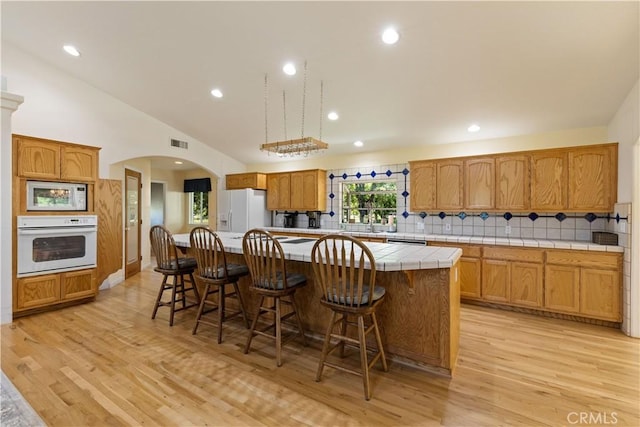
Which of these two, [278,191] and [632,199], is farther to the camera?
[278,191]

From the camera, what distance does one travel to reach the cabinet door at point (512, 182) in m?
3.93

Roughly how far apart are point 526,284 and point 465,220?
1.23 m

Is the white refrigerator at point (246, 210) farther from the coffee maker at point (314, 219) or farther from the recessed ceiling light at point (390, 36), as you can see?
the recessed ceiling light at point (390, 36)

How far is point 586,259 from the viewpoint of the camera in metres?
3.36

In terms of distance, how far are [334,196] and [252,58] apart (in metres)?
3.02

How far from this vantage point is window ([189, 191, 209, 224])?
858 cm

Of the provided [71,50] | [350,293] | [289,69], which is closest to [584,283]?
[350,293]

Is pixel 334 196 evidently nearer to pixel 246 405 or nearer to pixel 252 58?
pixel 252 58

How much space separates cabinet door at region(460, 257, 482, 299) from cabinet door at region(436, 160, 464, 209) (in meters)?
0.84

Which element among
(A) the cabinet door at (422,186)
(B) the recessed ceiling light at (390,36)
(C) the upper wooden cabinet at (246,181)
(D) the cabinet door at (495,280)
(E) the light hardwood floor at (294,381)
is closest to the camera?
(E) the light hardwood floor at (294,381)

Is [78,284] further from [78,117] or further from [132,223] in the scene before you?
[78,117]

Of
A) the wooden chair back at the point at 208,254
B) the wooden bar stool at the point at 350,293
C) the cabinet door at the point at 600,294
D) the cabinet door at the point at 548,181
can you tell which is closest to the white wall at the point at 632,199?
the cabinet door at the point at 600,294

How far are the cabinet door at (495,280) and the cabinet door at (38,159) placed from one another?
5.63 metres

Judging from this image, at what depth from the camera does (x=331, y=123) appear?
4.65 m
